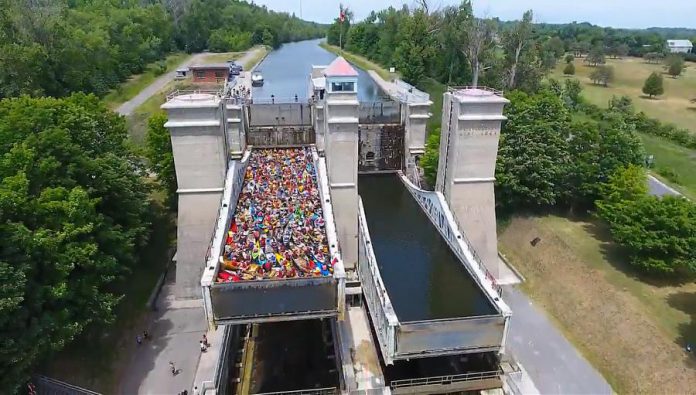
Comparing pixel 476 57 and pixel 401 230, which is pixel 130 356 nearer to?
pixel 401 230

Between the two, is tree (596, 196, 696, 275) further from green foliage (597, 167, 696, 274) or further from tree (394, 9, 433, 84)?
tree (394, 9, 433, 84)

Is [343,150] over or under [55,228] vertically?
over

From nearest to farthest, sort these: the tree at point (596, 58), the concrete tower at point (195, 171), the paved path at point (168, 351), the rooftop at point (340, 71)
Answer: the paved path at point (168, 351), the concrete tower at point (195, 171), the rooftop at point (340, 71), the tree at point (596, 58)

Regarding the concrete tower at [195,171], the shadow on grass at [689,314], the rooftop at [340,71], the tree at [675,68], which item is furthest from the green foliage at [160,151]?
the tree at [675,68]

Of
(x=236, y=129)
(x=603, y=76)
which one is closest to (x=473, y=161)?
(x=236, y=129)

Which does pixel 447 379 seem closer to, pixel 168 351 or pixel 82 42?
pixel 168 351

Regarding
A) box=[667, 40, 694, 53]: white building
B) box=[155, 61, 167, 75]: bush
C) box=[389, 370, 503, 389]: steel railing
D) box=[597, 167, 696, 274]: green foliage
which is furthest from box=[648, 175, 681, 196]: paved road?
box=[667, 40, 694, 53]: white building

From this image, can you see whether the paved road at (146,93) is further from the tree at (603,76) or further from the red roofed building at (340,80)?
the tree at (603,76)
